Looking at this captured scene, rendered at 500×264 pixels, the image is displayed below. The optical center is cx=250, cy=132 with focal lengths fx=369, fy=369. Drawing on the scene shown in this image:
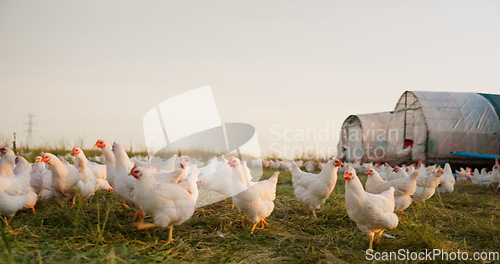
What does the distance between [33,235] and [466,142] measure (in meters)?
14.2

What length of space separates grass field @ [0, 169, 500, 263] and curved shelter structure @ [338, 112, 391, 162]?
1248 centimetres

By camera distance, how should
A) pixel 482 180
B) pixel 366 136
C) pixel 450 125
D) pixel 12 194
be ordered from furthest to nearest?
pixel 366 136
pixel 450 125
pixel 482 180
pixel 12 194

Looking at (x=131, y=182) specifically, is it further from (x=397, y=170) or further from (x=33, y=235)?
(x=397, y=170)

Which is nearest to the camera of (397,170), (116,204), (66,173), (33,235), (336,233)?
(33,235)

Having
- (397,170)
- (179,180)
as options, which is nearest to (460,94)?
(397,170)

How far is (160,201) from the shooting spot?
12.3 ft

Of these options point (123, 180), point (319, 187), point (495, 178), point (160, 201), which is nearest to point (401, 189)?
point (319, 187)

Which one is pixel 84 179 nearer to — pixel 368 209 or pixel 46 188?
pixel 46 188

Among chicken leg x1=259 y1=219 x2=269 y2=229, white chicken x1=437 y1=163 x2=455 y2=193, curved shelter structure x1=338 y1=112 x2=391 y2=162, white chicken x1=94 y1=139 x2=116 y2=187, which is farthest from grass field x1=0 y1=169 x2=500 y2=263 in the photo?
curved shelter structure x1=338 y1=112 x2=391 y2=162

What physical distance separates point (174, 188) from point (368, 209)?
2065mm

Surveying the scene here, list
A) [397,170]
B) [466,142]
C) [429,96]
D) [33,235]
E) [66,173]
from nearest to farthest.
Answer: [33,235] < [66,173] < [397,170] < [466,142] < [429,96]

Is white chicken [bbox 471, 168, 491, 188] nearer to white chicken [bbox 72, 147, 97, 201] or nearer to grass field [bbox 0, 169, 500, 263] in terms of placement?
grass field [bbox 0, 169, 500, 263]

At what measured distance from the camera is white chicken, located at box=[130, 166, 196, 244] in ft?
12.2

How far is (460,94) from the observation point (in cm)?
1524
